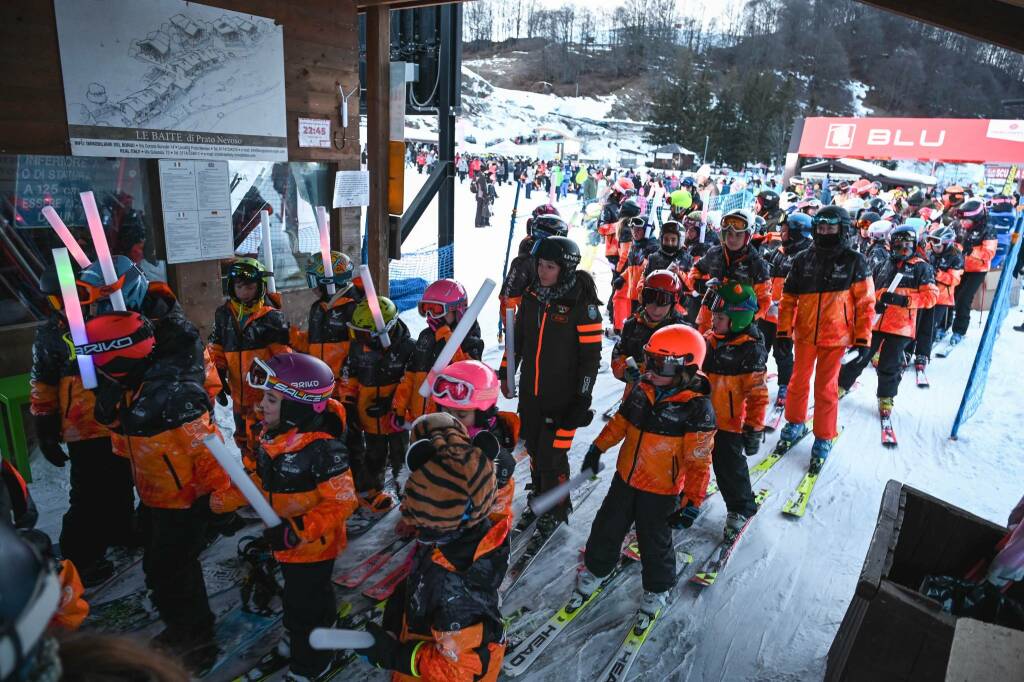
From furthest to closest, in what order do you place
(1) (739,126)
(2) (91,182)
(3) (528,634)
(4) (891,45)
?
(4) (891,45)
(1) (739,126)
(2) (91,182)
(3) (528,634)

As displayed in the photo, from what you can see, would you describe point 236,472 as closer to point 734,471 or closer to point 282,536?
point 282,536

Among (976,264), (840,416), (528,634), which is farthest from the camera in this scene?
(976,264)

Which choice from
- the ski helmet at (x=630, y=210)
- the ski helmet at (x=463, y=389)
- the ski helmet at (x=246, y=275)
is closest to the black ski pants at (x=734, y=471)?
the ski helmet at (x=463, y=389)

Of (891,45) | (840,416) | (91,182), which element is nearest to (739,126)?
(891,45)

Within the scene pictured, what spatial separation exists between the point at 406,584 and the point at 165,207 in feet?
16.2

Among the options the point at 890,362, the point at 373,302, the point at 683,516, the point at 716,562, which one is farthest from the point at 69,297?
the point at 890,362

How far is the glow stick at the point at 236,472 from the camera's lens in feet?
7.18

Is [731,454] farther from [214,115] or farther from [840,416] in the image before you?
[214,115]

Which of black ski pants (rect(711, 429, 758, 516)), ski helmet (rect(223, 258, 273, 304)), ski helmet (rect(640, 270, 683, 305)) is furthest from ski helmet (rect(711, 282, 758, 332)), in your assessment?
ski helmet (rect(223, 258, 273, 304))

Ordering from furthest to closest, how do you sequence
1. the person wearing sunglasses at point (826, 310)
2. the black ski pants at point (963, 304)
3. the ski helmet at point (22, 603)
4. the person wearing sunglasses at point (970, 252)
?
the black ski pants at point (963, 304), the person wearing sunglasses at point (970, 252), the person wearing sunglasses at point (826, 310), the ski helmet at point (22, 603)

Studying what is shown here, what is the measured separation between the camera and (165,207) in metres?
5.73

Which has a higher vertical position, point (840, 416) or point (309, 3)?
point (309, 3)

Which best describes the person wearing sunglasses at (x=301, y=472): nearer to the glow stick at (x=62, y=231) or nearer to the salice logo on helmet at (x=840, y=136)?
the glow stick at (x=62, y=231)

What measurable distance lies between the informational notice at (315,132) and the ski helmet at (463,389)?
4907 millimetres
